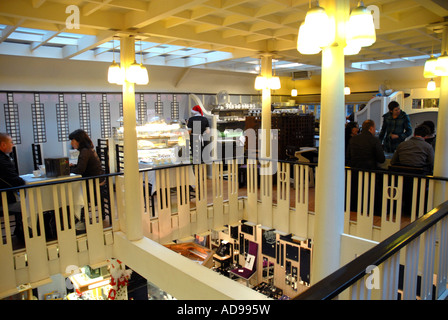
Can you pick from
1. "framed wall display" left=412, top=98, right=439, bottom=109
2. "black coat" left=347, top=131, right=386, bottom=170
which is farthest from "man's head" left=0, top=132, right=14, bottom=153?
"framed wall display" left=412, top=98, right=439, bottom=109

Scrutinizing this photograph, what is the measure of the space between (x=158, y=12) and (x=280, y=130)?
508 centimetres

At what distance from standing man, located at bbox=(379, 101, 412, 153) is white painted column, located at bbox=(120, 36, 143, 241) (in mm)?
5176

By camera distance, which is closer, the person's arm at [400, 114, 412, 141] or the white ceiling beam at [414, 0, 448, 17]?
the white ceiling beam at [414, 0, 448, 17]

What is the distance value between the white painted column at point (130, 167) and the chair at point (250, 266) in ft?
16.6

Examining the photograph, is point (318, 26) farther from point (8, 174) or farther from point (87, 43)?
point (87, 43)

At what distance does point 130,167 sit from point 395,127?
5.55m

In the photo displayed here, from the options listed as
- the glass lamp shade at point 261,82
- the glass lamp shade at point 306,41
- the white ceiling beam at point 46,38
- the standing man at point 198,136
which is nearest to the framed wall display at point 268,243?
the standing man at point 198,136

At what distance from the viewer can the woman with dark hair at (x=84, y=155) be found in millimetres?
5890

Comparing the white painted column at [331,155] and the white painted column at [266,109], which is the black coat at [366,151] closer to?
the white painted column at [266,109]

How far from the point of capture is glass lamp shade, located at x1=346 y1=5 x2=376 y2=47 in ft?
8.67

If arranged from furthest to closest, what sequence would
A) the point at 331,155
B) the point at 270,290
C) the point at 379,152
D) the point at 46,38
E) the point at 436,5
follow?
the point at 270,290
the point at 46,38
the point at 379,152
the point at 436,5
the point at 331,155

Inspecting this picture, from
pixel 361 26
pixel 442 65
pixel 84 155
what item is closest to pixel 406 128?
pixel 442 65

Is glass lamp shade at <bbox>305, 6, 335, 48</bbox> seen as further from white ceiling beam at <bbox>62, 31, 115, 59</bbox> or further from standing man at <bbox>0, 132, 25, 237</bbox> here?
standing man at <bbox>0, 132, 25, 237</bbox>

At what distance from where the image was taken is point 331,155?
326cm
